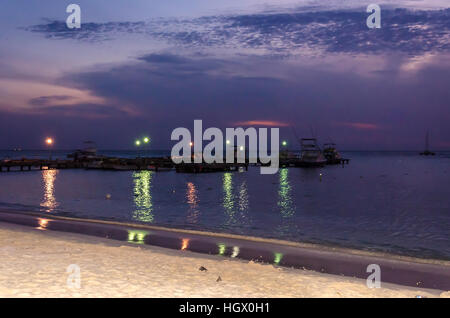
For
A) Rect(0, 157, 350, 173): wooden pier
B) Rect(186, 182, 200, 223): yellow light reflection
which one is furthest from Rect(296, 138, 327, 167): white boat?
Rect(186, 182, 200, 223): yellow light reflection

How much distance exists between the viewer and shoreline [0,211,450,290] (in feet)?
40.8

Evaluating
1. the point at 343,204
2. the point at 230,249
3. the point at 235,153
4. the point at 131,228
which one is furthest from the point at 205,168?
the point at 230,249

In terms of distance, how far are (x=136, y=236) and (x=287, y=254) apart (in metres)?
6.99

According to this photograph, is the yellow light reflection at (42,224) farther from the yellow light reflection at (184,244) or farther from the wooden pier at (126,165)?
the wooden pier at (126,165)

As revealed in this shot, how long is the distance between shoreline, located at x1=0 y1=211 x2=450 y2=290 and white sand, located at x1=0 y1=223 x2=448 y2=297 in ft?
4.42

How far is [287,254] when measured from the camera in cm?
1501

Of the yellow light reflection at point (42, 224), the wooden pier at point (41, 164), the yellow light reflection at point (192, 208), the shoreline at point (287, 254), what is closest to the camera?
the shoreline at point (287, 254)

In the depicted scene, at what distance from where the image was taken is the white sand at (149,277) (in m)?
8.44

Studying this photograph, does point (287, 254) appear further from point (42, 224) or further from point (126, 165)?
point (126, 165)

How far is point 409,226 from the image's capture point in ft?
86.1

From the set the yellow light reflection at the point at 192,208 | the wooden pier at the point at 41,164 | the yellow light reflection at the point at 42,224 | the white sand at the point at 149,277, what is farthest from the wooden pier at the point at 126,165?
the white sand at the point at 149,277

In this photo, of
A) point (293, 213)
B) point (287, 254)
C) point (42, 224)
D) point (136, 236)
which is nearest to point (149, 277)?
point (287, 254)

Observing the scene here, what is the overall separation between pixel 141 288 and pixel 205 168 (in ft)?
244
